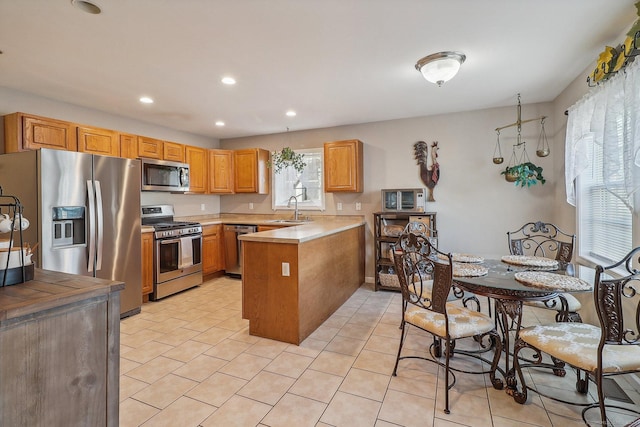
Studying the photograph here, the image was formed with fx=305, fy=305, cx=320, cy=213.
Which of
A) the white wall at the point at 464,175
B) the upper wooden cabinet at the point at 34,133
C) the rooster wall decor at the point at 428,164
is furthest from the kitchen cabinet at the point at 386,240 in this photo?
the upper wooden cabinet at the point at 34,133

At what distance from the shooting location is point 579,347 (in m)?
1.65

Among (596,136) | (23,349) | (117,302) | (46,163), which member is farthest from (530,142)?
(46,163)

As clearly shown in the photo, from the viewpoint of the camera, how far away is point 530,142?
3.85m

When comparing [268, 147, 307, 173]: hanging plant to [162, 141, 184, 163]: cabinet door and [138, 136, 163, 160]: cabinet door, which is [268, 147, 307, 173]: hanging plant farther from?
[138, 136, 163, 160]: cabinet door

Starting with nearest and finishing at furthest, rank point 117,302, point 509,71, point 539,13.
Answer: point 117,302 < point 539,13 < point 509,71

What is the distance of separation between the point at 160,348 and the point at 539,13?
3802mm

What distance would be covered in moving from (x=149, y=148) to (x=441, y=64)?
12.4ft

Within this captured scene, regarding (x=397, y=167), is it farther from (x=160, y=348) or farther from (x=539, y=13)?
(x=160, y=348)

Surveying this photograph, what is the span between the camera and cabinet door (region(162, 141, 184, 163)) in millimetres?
4435

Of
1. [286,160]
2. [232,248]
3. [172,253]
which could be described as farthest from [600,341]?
[232,248]

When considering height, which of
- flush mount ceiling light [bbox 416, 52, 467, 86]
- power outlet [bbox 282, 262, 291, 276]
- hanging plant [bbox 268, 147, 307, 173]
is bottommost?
power outlet [bbox 282, 262, 291, 276]

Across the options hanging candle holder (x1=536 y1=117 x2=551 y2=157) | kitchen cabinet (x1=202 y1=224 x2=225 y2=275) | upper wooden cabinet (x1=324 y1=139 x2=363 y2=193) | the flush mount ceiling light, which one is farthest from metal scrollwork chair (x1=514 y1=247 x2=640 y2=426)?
kitchen cabinet (x1=202 y1=224 x2=225 y2=275)

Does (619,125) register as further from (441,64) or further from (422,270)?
(422,270)

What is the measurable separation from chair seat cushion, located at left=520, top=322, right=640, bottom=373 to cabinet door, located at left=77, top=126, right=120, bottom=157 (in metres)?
4.49
